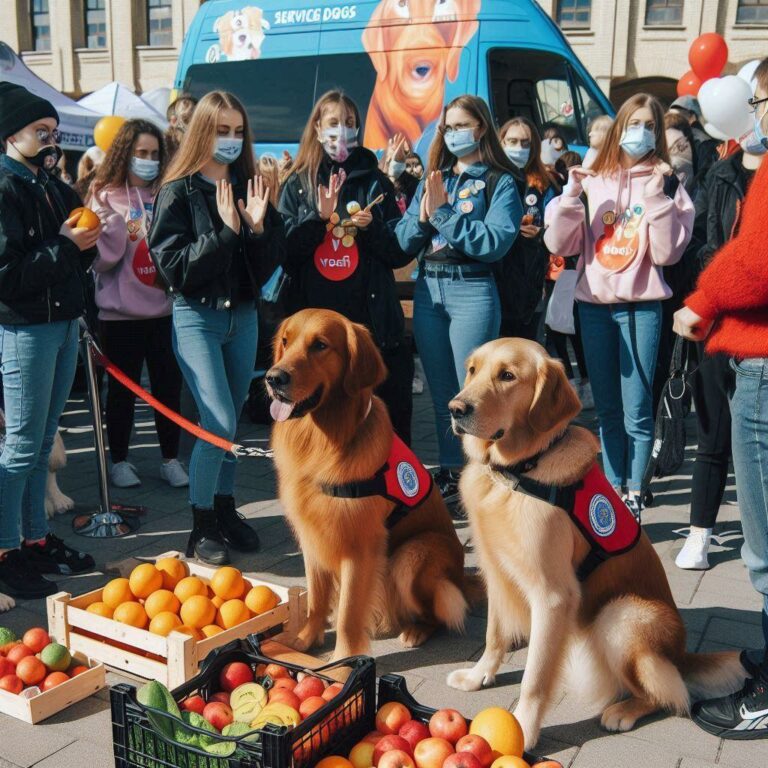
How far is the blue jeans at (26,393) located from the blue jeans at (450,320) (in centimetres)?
204

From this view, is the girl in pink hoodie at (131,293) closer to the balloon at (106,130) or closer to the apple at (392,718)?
the apple at (392,718)

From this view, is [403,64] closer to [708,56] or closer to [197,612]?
[708,56]

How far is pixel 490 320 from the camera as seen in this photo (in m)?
4.74

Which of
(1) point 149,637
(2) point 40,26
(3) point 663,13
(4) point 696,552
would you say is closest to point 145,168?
(1) point 149,637

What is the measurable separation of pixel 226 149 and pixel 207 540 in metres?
1.99

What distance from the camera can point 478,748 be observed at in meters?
2.13

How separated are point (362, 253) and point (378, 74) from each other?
6559 mm

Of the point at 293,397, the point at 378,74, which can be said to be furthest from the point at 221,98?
the point at 378,74

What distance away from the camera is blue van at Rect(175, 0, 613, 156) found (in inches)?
392

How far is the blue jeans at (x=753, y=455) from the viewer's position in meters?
2.48

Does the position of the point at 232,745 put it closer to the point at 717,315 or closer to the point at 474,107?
the point at 717,315

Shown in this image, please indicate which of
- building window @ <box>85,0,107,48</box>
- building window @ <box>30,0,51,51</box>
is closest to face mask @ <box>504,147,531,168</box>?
building window @ <box>85,0,107,48</box>

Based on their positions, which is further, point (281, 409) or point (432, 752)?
point (281, 409)


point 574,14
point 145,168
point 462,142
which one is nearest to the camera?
point 462,142
